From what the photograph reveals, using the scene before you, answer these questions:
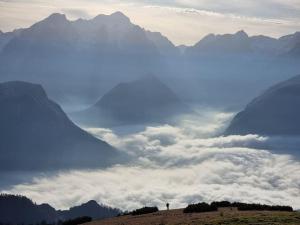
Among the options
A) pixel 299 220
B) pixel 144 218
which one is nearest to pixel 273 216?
pixel 299 220

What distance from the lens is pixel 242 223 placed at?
64.3 m

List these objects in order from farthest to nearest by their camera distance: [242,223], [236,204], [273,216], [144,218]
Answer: [236,204] → [144,218] → [273,216] → [242,223]

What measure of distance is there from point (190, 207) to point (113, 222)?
9958mm

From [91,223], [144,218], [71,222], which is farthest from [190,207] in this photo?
[71,222]

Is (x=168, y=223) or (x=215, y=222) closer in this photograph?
(x=215, y=222)

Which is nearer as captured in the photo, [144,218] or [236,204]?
[144,218]

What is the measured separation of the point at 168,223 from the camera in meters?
71.2

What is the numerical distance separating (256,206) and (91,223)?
21455mm

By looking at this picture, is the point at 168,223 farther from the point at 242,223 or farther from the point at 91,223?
the point at 91,223

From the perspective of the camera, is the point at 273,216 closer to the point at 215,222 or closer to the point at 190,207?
the point at 215,222

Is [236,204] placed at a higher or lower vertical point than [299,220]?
higher

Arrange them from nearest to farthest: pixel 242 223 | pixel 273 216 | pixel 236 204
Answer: pixel 242 223, pixel 273 216, pixel 236 204

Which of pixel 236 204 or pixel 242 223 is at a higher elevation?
pixel 236 204

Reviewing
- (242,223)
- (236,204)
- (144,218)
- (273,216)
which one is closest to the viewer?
(242,223)
